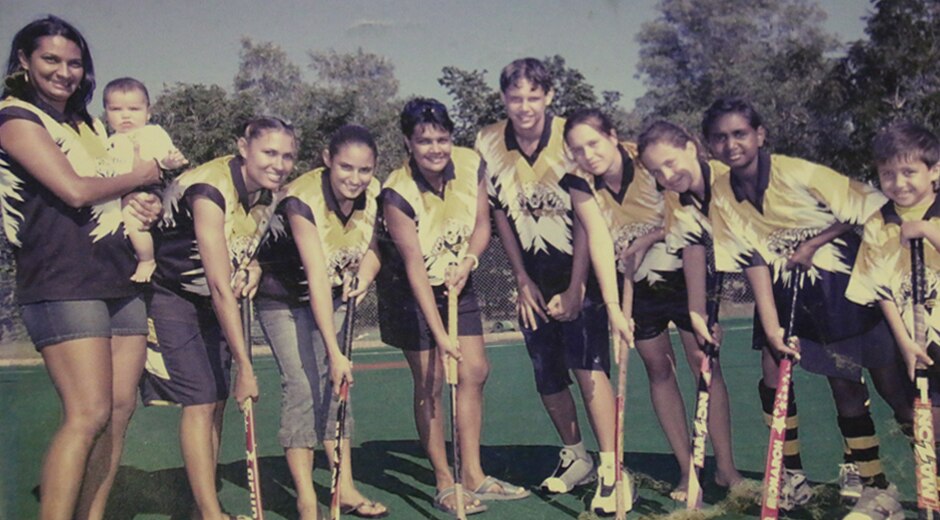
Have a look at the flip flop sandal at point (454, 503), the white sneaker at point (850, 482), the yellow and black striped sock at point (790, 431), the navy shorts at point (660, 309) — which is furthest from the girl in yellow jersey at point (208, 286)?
the white sneaker at point (850, 482)

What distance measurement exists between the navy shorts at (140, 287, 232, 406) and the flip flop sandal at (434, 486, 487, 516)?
3.06ft

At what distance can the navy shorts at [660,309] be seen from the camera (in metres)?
4.20

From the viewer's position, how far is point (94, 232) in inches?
142

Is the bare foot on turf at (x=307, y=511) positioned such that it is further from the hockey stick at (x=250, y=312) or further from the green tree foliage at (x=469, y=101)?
the green tree foliage at (x=469, y=101)

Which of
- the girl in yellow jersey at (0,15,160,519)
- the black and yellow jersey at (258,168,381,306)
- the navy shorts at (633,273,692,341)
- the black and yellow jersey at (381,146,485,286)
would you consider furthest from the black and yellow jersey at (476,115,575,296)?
the girl in yellow jersey at (0,15,160,519)

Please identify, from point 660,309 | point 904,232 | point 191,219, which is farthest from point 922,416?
point 191,219

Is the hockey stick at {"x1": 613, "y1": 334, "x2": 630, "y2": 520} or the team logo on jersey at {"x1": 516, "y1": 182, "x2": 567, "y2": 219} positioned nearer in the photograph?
the hockey stick at {"x1": 613, "y1": 334, "x2": 630, "y2": 520}

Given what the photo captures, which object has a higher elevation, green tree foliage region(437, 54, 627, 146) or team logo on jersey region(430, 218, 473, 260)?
green tree foliage region(437, 54, 627, 146)

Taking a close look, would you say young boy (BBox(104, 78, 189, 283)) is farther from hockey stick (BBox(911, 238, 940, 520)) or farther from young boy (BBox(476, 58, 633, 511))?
hockey stick (BBox(911, 238, 940, 520))

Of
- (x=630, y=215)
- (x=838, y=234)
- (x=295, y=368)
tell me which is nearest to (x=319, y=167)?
(x=295, y=368)

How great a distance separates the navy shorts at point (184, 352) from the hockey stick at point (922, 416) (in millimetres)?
2595

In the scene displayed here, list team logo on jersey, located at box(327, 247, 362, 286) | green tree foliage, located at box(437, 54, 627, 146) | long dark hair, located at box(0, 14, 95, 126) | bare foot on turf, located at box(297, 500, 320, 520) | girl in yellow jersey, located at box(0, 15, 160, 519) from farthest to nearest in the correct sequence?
green tree foliage, located at box(437, 54, 627, 146), team logo on jersey, located at box(327, 247, 362, 286), bare foot on turf, located at box(297, 500, 320, 520), long dark hair, located at box(0, 14, 95, 126), girl in yellow jersey, located at box(0, 15, 160, 519)

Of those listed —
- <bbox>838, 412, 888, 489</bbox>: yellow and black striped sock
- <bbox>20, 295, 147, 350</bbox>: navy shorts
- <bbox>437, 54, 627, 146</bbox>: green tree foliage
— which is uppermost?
<bbox>437, 54, 627, 146</bbox>: green tree foliage

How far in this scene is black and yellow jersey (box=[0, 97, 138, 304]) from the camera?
348 centimetres
